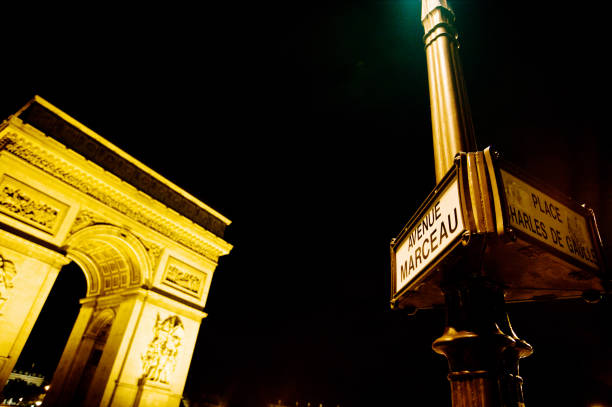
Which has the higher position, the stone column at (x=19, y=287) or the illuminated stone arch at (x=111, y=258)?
the illuminated stone arch at (x=111, y=258)

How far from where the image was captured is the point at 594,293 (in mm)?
1716

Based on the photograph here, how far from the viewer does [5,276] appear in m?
9.14

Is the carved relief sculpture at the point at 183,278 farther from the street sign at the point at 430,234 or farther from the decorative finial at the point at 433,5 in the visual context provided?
the street sign at the point at 430,234

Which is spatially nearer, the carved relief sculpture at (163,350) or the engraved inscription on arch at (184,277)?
the carved relief sculpture at (163,350)

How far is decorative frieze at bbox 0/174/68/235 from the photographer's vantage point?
966cm

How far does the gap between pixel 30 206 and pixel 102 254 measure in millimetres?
3560

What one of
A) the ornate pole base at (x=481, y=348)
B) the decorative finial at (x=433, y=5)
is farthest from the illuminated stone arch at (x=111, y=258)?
the ornate pole base at (x=481, y=348)

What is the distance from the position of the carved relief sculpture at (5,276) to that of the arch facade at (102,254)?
25 mm

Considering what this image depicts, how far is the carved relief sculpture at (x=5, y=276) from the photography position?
29.5 feet

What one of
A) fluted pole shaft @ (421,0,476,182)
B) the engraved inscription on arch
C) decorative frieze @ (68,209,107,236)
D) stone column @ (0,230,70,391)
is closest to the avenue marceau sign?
fluted pole shaft @ (421,0,476,182)

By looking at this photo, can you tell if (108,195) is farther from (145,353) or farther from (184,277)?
(145,353)

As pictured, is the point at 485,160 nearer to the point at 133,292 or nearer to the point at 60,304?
the point at 133,292

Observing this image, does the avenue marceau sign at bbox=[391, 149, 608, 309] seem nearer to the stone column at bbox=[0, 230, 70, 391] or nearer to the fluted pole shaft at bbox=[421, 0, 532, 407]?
the fluted pole shaft at bbox=[421, 0, 532, 407]

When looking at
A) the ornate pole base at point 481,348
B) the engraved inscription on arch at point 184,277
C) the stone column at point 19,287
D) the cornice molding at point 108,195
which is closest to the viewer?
the ornate pole base at point 481,348
